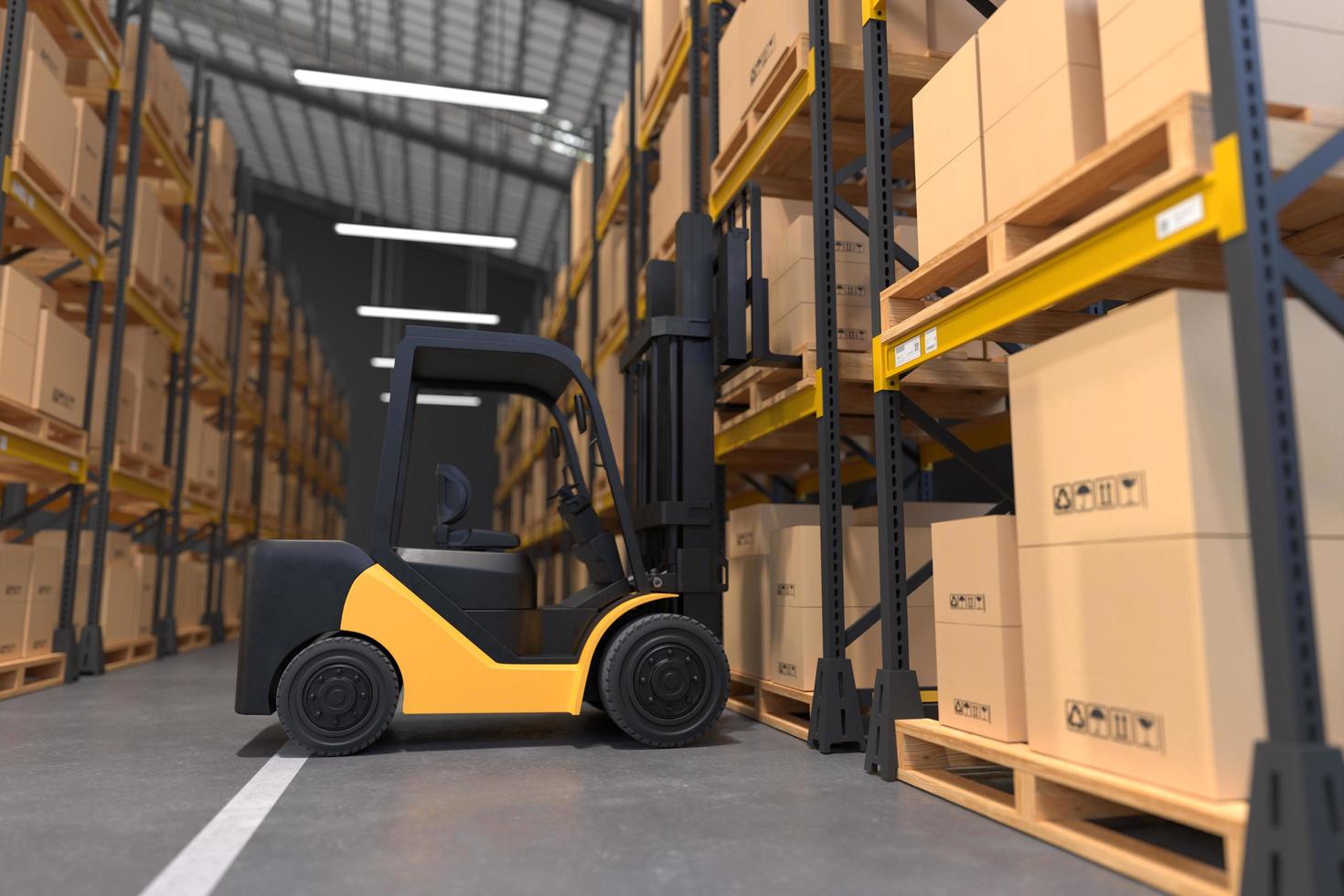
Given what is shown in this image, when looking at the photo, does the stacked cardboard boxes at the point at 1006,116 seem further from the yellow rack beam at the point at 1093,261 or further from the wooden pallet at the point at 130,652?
the wooden pallet at the point at 130,652

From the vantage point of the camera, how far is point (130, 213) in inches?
304

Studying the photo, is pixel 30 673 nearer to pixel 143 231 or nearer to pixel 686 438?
pixel 143 231

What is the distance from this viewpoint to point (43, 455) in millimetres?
6203

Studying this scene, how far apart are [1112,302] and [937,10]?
1.69 metres

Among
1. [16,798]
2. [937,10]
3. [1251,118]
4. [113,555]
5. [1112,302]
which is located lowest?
[16,798]

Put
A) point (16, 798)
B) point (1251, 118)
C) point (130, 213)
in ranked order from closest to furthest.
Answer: point (1251, 118)
point (16, 798)
point (130, 213)

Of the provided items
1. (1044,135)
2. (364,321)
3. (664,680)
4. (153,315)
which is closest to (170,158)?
(153,315)

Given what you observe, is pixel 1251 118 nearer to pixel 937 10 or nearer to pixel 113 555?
pixel 937 10

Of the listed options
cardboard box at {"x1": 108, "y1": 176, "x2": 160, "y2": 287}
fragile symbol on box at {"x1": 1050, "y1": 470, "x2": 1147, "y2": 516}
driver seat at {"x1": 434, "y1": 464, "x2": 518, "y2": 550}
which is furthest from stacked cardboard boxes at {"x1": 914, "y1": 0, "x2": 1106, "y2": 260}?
cardboard box at {"x1": 108, "y1": 176, "x2": 160, "y2": 287}

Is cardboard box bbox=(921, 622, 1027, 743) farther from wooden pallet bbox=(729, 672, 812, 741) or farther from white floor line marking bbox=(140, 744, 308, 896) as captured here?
white floor line marking bbox=(140, 744, 308, 896)

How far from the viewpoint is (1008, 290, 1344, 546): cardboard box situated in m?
2.07

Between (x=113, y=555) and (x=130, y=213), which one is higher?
(x=130, y=213)

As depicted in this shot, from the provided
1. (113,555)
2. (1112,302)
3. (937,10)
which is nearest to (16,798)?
(937,10)

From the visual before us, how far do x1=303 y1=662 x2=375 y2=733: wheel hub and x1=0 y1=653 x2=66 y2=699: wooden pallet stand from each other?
3176 millimetres
